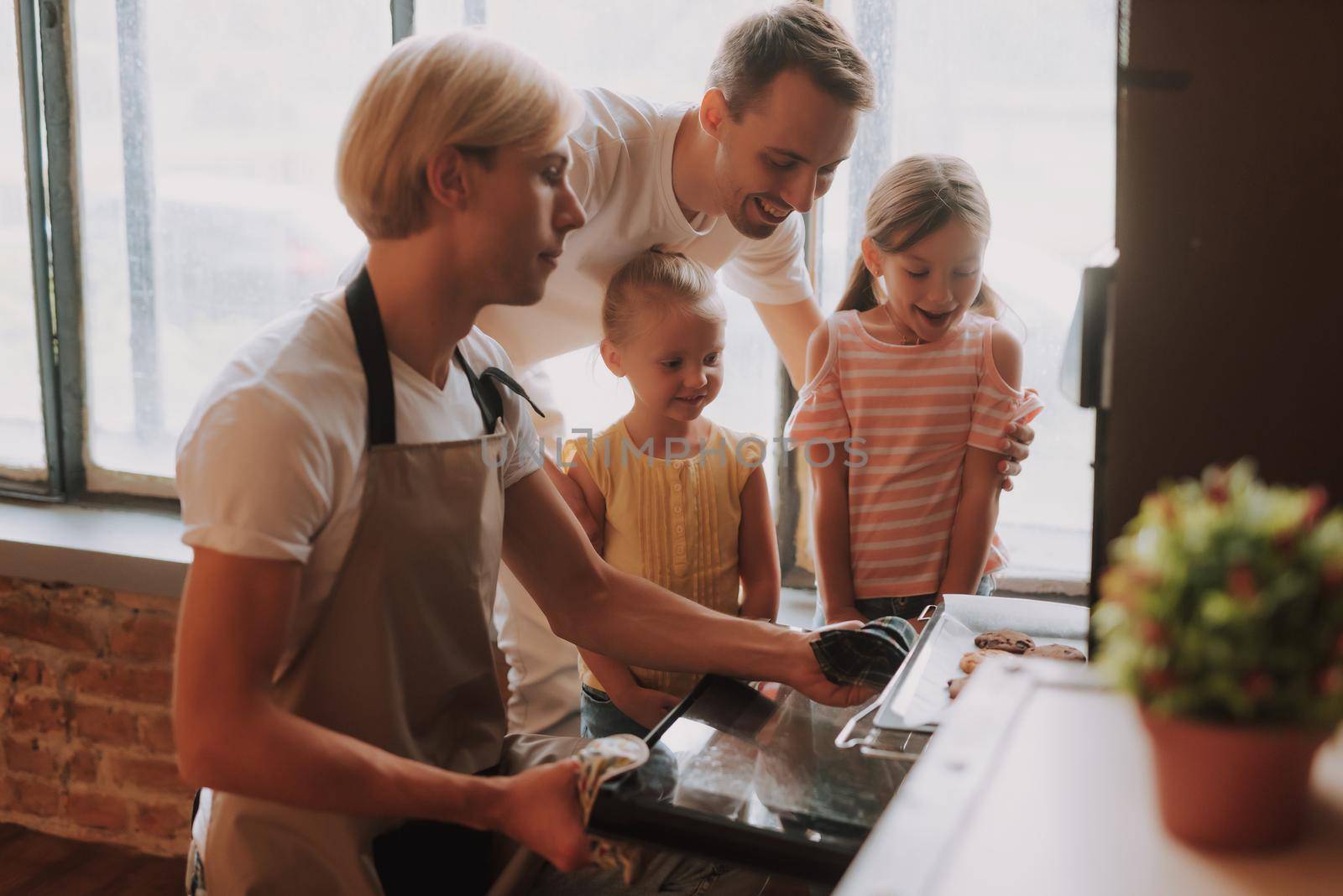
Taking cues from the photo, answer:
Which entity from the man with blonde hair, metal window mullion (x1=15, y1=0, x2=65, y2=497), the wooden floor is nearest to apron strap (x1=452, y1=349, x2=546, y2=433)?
the man with blonde hair

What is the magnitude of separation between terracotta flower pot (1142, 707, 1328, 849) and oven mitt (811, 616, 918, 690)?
2.06ft

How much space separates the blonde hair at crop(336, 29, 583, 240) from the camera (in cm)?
113

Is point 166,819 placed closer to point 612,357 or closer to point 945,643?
point 612,357

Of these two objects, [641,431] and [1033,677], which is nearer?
[1033,677]

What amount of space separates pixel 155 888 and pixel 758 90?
6.11 ft

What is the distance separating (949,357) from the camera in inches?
67.2

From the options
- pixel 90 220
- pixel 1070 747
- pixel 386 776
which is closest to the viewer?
pixel 1070 747

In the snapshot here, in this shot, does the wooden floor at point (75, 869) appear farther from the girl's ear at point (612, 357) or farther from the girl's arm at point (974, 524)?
the girl's arm at point (974, 524)

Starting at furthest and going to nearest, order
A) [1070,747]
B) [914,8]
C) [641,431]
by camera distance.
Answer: [914,8]
[641,431]
[1070,747]

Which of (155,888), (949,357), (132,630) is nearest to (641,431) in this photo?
(949,357)

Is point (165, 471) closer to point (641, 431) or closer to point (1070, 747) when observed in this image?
point (641, 431)

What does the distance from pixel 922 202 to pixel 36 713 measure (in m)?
1.99

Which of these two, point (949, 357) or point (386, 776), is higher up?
point (949, 357)

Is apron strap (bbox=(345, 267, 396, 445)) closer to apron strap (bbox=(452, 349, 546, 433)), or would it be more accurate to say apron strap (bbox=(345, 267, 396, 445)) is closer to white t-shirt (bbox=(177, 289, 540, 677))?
white t-shirt (bbox=(177, 289, 540, 677))
